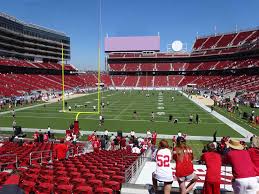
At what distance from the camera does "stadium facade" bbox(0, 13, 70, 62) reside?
76.1m

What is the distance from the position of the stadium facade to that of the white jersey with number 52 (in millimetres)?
74197

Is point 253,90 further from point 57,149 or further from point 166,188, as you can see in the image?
point 166,188

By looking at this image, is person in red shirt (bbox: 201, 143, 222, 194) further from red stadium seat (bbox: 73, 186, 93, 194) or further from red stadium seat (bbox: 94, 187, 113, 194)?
red stadium seat (bbox: 73, 186, 93, 194)

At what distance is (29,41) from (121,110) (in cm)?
5602

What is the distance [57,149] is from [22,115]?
24379 mm

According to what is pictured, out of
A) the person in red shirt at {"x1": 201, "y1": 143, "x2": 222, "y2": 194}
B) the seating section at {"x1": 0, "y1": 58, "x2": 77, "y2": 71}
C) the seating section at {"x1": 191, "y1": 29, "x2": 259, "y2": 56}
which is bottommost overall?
the person in red shirt at {"x1": 201, "y1": 143, "x2": 222, "y2": 194}

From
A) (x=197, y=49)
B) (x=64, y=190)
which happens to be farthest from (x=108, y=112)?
(x=197, y=49)

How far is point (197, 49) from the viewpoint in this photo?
100562mm

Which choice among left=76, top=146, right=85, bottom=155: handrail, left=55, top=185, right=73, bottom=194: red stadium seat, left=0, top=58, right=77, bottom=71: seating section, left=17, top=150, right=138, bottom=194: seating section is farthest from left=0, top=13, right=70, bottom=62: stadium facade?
left=55, top=185, right=73, bottom=194: red stadium seat

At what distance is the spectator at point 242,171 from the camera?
482 cm

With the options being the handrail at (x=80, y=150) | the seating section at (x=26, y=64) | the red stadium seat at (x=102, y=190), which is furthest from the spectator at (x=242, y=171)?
the seating section at (x=26, y=64)

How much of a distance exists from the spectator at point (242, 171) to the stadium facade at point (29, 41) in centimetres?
7513

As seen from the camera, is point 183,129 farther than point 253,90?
No

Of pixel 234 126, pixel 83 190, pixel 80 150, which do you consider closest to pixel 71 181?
pixel 83 190
